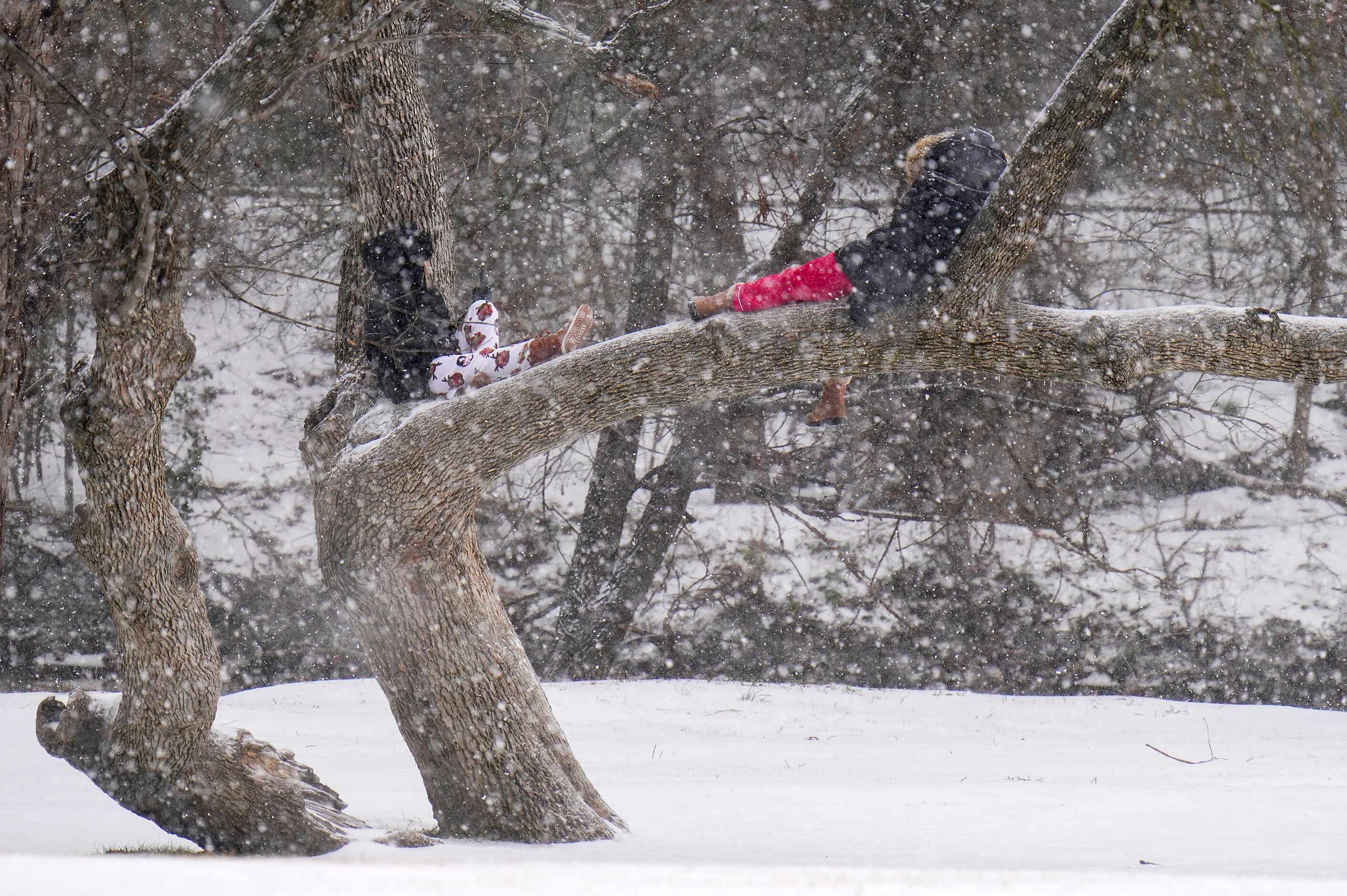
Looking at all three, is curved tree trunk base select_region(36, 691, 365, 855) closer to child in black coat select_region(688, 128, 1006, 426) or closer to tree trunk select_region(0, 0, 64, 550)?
tree trunk select_region(0, 0, 64, 550)

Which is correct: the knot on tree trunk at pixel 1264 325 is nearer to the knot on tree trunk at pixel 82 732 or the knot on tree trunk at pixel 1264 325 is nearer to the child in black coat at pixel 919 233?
the child in black coat at pixel 919 233

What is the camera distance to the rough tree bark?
157 inches

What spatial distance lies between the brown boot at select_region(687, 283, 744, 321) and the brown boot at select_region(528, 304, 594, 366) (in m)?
0.53

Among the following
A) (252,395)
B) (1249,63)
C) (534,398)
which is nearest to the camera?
(1249,63)

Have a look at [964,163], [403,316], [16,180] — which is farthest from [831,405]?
[16,180]

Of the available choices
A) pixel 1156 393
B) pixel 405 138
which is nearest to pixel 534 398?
pixel 405 138

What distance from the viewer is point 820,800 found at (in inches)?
220

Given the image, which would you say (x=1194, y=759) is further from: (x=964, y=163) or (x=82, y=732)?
(x=82, y=732)

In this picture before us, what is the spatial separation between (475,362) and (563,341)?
41 cm

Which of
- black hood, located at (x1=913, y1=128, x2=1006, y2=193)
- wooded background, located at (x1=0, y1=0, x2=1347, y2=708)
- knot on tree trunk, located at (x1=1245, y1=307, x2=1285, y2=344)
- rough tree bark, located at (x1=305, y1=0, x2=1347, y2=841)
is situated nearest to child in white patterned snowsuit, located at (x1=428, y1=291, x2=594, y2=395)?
rough tree bark, located at (x1=305, y1=0, x2=1347, y2=841)

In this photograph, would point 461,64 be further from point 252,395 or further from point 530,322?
point 252,395

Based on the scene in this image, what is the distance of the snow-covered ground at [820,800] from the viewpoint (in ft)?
9.27

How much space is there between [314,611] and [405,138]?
25.6 feet

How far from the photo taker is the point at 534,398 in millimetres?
4332
